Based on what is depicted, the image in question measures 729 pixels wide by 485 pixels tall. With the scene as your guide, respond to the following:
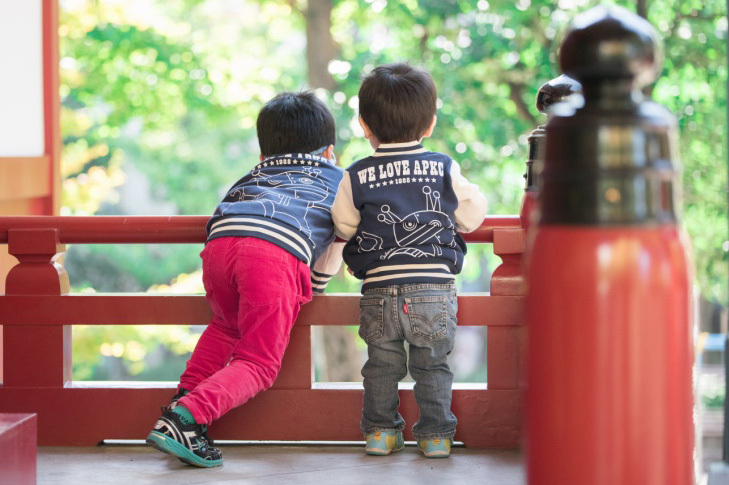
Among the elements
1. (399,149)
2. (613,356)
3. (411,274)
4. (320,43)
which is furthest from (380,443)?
(320,43)

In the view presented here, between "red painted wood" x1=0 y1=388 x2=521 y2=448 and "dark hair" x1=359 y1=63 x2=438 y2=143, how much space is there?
0.80m

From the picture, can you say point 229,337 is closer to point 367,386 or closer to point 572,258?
point 367,386

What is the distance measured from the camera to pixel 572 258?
2.82 ft

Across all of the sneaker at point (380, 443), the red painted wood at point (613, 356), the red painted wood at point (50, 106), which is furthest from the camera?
the red painted wood at point (50, 106)

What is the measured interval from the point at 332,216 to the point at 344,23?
894 centimetres

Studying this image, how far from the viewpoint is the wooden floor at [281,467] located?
2.30m

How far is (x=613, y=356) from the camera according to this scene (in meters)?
0.84

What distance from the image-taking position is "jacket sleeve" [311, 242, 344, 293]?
285 centimetres

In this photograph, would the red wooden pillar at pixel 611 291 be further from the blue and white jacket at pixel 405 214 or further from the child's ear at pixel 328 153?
the child's ear at pixel 328 153

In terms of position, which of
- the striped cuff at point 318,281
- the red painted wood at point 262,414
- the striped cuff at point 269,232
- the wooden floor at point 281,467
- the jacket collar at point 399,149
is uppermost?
the jacket collar at point 399,149

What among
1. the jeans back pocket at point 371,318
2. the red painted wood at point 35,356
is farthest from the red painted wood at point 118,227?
the jeans back pocket at point 371,318

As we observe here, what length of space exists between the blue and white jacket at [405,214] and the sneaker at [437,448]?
46cm

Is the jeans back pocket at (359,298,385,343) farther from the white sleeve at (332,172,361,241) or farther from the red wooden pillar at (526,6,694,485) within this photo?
the red wooden pillar at (526,6,694,485)

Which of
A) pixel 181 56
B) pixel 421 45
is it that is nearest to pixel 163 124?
pixel 181 56
